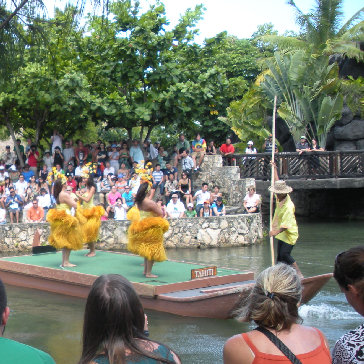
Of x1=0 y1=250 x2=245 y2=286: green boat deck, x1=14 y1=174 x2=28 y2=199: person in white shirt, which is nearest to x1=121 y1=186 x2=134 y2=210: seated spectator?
x1=14 y1=174 x2=28 y2=199: person in white shirt

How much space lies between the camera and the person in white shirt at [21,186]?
53.0ft

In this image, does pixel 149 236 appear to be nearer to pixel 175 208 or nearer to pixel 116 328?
pixel 116 328

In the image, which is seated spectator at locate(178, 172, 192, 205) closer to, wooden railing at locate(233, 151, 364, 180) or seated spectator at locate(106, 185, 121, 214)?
seated spectator at locate(106, 185, 121, 214)

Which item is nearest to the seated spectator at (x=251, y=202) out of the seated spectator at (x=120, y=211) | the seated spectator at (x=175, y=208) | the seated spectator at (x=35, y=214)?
the seated spectator at (x=175, y=208)

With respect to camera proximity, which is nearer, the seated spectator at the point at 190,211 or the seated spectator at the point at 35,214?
the seated spectator at the point at 35,214

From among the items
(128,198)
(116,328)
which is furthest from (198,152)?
(116,328)

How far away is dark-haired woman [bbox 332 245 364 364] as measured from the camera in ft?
8.29

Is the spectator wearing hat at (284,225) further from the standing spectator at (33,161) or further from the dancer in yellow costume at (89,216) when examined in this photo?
the standing spectator at (33,161)

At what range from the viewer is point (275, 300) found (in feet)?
8.52

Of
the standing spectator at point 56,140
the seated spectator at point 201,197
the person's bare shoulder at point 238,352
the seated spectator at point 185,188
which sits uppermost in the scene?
the standing spectator at point 56,140

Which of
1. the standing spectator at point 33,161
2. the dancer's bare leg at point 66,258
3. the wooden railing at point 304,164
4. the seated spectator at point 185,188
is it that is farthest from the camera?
the wooden railing at point 304,164

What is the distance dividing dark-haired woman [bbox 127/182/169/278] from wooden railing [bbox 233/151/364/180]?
10089 millimetres

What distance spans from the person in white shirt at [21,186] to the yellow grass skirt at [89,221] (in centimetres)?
595

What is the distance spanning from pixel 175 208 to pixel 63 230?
615 cm
